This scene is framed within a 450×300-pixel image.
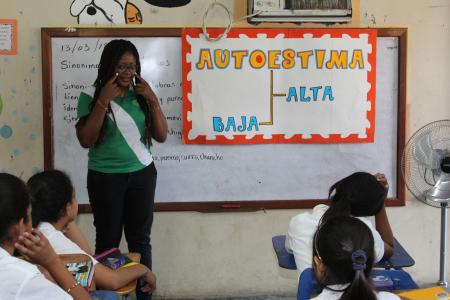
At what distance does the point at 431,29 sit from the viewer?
342cm

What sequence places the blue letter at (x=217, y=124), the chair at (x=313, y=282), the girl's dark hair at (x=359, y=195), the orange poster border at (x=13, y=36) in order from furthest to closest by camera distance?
the blue letter at (x=217, y=124) < the orange poster border at (x=13, y=36) < the girl's dark hair at (x=359, y=195) < the chair at (x=313, y=282)

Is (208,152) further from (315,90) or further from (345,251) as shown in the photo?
(345,251)

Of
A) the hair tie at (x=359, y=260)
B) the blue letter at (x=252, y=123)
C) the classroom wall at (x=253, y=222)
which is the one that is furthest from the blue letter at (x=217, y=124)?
the hair tie at (x=359, y=260)

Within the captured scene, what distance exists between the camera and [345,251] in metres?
1.52

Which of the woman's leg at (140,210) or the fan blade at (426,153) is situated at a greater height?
the fan blade at (426,153)

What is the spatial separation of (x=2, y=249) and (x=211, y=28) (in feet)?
6.89

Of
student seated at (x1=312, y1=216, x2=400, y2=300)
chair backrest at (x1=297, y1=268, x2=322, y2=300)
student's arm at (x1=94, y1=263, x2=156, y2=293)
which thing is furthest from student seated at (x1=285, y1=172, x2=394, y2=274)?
student's arm at (x1=94, y1=263, x2=156, y2=293)

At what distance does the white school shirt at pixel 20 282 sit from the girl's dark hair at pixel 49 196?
0.55 m

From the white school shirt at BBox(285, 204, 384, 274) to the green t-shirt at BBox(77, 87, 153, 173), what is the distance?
924 millimetres

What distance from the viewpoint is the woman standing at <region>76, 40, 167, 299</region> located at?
269cm

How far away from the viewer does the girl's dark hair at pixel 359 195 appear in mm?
2152

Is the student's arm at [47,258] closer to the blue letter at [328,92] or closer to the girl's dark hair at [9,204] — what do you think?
the girl's dark hair at [9,204]

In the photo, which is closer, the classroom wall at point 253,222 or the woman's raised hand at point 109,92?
the woman's raised hand at point 109,92

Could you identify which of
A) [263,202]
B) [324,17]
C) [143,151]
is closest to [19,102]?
[143,151]
